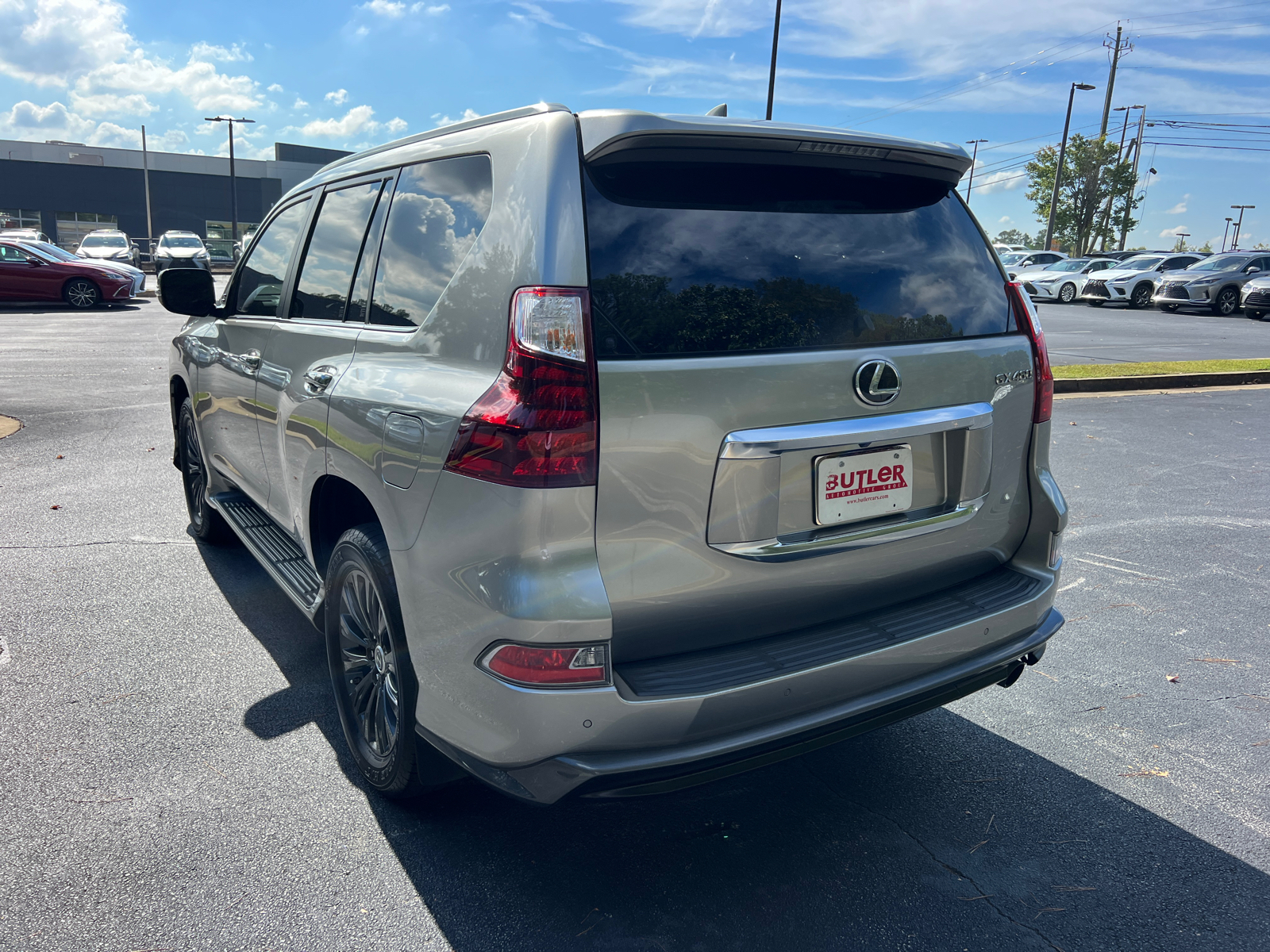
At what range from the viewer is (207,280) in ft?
13.4

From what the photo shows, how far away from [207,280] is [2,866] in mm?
2520

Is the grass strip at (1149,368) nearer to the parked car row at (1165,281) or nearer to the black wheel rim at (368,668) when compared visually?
the parked car row at (1165,281)

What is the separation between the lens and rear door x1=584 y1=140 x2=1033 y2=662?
2100 millimetres

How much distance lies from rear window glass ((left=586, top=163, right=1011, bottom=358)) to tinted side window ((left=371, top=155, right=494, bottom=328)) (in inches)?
16.3

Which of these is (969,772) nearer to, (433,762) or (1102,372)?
(433,762)

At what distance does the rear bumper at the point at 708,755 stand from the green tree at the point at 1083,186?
64.0m

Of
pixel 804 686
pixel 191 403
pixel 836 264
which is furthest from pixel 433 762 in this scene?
pixel 191 403

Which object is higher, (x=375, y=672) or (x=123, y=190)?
(x=123, y=190)

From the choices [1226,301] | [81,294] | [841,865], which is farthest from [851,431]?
[1226,301]

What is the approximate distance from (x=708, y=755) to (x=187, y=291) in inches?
129

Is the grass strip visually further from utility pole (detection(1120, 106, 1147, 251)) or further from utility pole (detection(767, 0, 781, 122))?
utility pole (detection(1120, 106, 1147, 251))

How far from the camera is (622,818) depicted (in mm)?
2756

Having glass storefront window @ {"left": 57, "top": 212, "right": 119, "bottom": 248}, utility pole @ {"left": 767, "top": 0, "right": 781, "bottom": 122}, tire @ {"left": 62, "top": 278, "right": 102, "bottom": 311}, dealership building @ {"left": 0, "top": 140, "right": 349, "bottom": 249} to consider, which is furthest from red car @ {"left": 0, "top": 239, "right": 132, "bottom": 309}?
glass storefront window @ {"left": 57, "top": 212, "right": 119, "bottom": 248}

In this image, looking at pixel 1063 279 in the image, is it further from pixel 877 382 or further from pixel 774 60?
pixel 877 382
